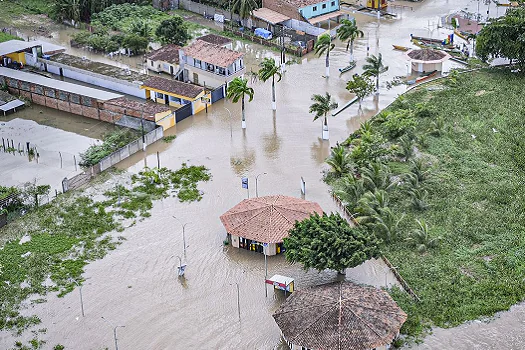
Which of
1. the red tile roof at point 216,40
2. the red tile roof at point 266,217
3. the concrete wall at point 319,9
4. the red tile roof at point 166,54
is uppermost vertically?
the concrete wall at point 319,9

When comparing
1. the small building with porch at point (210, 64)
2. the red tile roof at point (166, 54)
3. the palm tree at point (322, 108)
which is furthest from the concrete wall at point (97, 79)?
the palm tree at point (322, 108)

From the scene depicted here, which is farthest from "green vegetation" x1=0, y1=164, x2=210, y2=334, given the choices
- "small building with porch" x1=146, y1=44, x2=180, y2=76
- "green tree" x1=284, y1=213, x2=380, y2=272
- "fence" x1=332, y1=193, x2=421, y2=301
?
"small building with porch" x1=146, y1=44, x2=180, y2=76

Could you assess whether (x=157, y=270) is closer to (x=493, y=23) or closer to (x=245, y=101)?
(x=245, y=101)

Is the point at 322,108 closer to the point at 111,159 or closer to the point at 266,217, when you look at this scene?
the point at 266,217

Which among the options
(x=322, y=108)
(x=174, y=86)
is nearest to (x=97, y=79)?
(x=174, y=86)

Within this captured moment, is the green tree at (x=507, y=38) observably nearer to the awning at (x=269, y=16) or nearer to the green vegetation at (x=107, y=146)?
the awning at (x=269, y=16)

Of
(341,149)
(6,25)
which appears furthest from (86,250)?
(6,25)
